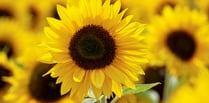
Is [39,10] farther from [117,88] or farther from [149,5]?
[117,88]

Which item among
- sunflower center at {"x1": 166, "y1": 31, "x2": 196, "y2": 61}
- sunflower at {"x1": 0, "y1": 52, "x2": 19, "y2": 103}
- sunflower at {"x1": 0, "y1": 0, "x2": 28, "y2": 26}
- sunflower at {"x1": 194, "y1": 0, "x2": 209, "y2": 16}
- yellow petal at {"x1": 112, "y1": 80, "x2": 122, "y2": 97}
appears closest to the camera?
yellow petal at {"x1": 112, "y1": 80, "x2": 122, "y2": 97}

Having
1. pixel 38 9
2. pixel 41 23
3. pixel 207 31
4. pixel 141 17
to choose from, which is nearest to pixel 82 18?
pixel 207 31

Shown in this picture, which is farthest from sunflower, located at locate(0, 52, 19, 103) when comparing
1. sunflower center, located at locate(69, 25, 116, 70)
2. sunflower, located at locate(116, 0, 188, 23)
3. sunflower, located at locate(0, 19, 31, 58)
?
sunflower, located at locate(116, 0, 188, 23)

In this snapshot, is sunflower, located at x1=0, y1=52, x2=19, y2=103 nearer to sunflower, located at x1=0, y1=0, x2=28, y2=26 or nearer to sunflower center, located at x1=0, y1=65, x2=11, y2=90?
sunflower center, located at x1=0, y1=65, x2=11, y2=90

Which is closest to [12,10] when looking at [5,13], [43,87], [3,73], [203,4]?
[5,13]

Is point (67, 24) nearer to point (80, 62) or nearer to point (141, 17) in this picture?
point (80, 62)

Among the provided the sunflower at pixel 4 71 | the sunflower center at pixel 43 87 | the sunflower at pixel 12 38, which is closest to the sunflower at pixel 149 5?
the sunflower at pixel 12 38
